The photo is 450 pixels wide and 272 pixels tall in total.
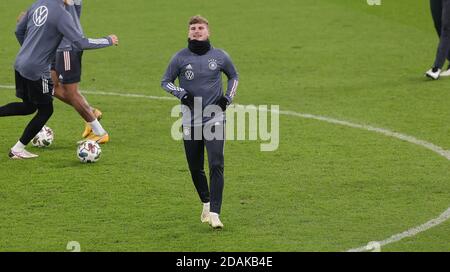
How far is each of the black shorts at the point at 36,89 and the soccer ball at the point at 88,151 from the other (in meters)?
0.75

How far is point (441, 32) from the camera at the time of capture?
1975cm

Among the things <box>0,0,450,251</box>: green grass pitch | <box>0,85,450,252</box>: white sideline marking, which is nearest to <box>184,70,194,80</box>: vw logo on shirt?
<box>0,0,450,251</box>: green grass pitch

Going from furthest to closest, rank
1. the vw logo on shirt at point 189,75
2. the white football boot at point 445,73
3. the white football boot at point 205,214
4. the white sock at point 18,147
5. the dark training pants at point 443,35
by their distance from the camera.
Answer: the white football boot at point 445,73
the dark training pants at point 443,35
the white sock at point 18,147
the white football boot at point 205,214
the vw logo on shirt at point 189,75

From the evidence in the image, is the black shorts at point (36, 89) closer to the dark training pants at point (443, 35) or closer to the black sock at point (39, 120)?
the black sock at point (39, 120)

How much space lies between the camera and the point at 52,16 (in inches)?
566

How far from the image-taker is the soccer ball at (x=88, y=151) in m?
14.7

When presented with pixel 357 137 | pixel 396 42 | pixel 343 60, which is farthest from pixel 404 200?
pixel 396 42

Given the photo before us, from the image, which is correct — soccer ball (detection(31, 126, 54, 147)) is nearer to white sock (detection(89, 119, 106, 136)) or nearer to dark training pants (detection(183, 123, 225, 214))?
white sock (detection(89, 119, 106, 136))

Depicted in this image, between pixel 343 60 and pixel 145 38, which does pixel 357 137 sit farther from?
pixel 145 38

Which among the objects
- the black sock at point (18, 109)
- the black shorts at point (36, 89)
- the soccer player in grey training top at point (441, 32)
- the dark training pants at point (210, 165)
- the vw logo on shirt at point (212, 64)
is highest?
the vw logo on shirt at point (212, 64)

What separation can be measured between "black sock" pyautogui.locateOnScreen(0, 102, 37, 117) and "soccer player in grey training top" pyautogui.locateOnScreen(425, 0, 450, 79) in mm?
7733

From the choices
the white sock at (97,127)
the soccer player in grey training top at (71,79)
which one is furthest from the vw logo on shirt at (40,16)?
the white sock at (97,127)

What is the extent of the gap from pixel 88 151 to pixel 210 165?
315 centimetres
